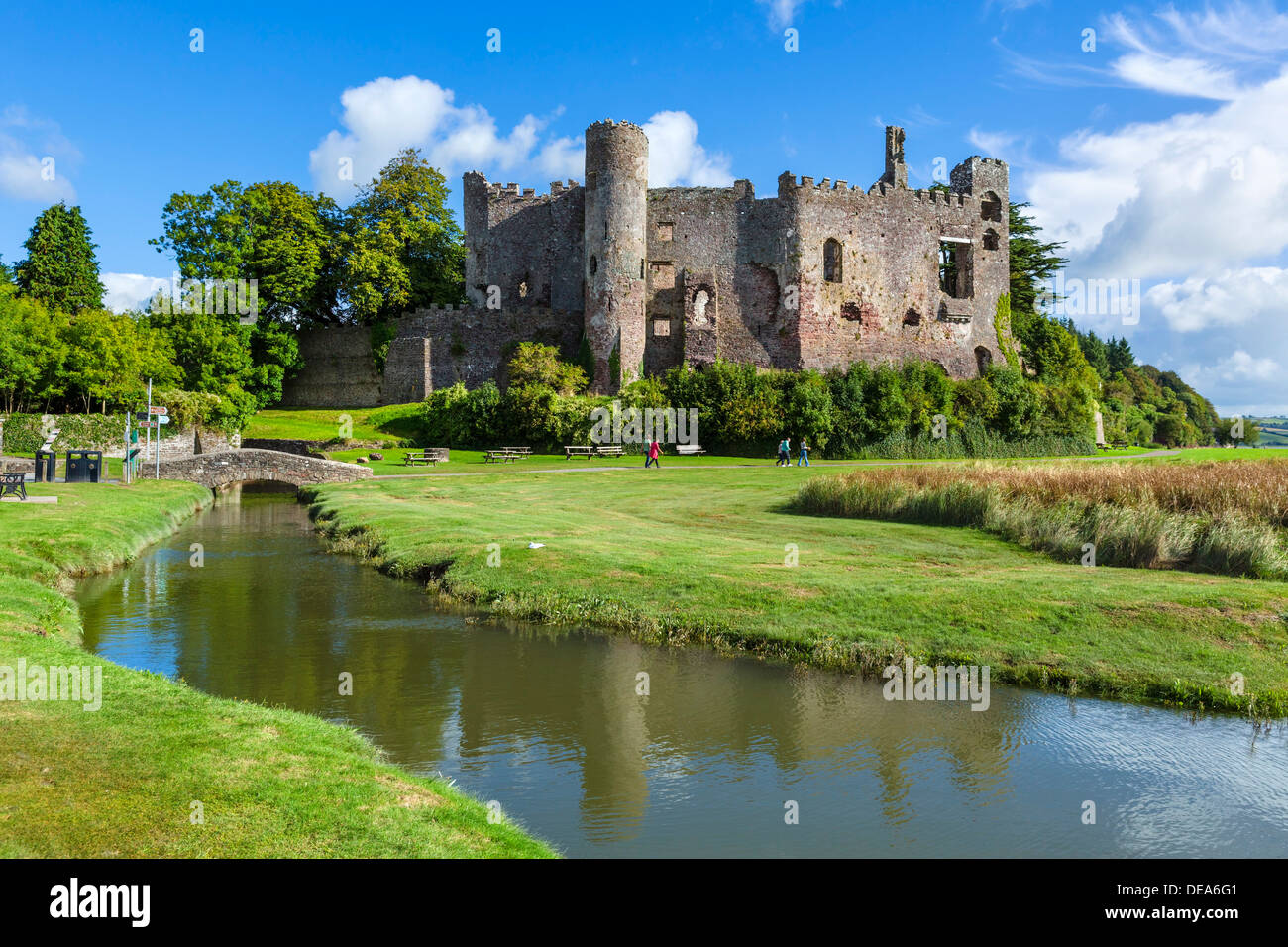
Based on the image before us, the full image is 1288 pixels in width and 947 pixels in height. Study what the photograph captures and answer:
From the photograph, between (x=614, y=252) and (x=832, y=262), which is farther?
(x=832, y=262)

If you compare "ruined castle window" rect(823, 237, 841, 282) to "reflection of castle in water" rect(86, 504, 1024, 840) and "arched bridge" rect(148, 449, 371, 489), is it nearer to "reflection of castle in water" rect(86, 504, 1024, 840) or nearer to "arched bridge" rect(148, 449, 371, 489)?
"arched bridge" rect(148, 449, 371, 489)

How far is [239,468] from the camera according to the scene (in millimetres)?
37062

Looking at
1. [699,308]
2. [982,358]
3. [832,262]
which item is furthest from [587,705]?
[982,358]

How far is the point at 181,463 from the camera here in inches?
1457

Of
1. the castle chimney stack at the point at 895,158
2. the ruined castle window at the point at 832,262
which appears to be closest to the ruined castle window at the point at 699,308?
the ruined castle window at the point at 832,262

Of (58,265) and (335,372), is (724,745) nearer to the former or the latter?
(335,372)

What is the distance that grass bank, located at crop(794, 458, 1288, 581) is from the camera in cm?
1605

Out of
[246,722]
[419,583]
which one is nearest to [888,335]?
[419,583]

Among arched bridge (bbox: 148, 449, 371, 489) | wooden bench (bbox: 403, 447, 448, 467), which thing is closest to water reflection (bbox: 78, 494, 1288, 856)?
arched bridge (bbox: 148, 449, 371, 489)

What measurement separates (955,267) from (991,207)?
4.21 metres

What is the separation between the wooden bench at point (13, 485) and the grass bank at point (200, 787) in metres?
14.5

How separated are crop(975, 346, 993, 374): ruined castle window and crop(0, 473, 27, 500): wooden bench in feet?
159
